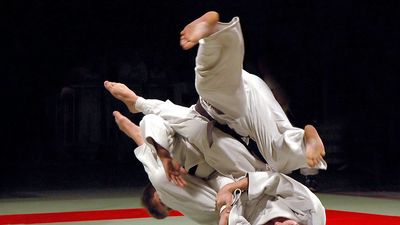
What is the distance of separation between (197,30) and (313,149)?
742mm

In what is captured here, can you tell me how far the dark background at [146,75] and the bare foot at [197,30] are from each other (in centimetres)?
557

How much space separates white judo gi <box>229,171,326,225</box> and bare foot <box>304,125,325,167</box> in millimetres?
357

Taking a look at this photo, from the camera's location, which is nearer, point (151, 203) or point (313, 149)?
point (313, 149)

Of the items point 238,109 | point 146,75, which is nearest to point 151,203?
point 238,109

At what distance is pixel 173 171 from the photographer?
3.06 meters

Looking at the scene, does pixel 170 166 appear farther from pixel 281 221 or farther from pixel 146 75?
pixel 146 75

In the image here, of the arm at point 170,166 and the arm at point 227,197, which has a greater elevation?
the arm at point 170,166

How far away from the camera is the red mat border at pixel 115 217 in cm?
500

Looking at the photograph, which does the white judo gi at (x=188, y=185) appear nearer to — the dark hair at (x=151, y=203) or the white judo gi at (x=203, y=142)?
the white judo gi at (x=203, y=142)

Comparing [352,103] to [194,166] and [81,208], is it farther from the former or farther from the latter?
[194,166]

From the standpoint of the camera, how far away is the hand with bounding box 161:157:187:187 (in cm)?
304

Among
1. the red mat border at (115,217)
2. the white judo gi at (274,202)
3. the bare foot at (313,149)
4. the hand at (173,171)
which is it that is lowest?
the red mat border at (115,217)

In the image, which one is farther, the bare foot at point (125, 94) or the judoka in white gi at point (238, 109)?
the bare foot at point (125, 94)

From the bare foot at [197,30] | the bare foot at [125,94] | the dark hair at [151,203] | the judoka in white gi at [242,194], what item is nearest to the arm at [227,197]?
the judoka in white gi at [242,194]
